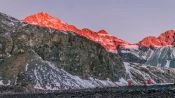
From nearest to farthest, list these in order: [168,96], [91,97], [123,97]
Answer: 1. [168,96]
2. [123,97]
3. [91,97]

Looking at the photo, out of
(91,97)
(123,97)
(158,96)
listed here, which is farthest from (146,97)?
(91,97)

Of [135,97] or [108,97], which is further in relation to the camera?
[108,97]

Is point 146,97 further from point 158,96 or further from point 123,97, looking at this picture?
point 123,97

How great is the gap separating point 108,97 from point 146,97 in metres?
10.7

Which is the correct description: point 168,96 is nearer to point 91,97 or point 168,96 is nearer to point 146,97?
point 146,97

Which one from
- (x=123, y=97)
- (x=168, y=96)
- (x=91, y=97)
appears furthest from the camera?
(x=91, y=97)

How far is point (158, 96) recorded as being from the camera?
72688mm

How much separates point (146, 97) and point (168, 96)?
131 inches

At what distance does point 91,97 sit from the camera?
280 ft

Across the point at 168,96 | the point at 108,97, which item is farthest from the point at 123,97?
the point at 168,96

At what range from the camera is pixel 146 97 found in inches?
2862

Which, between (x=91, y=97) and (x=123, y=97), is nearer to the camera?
(x=123, y=97)

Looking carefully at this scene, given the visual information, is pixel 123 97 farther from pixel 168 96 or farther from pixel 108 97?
pixel 168 96

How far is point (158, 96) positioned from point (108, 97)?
11.6m
